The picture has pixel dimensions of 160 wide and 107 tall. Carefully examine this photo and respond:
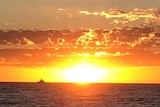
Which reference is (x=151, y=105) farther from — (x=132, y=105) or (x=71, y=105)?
(x=71, y=105)

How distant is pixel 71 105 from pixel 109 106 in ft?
24.7

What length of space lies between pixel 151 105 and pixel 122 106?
24.0 ft

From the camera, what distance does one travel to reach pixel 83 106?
8688 centimetres

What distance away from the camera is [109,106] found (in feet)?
297

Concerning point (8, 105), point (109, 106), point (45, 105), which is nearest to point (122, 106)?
point (109, 106)

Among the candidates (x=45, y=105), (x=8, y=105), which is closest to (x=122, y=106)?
(x=45, y=105)

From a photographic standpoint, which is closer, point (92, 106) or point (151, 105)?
point (92, 106)

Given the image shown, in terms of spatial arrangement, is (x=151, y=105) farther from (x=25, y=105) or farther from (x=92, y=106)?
(x=25, y=105)

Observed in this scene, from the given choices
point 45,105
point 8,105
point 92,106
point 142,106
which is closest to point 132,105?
point 142,106

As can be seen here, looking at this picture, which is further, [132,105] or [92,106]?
[132,105]

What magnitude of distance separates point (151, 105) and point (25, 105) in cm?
2615

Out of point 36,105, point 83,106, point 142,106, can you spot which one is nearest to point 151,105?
point 142,106

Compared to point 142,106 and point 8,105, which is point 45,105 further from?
point 142,106

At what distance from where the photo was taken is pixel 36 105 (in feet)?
299
